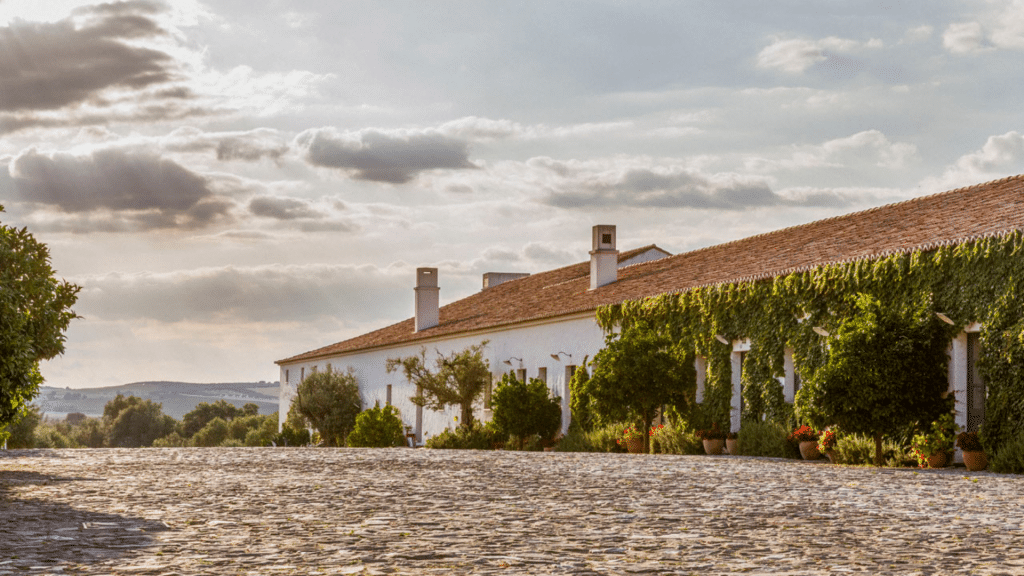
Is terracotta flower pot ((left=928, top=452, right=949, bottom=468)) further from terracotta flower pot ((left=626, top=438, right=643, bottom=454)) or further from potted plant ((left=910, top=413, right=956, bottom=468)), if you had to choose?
terracotta flower pot ((left=626, top=438, right=643, bottom=454))

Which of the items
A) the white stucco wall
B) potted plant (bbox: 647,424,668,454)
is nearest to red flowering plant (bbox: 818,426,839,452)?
potted plant (bbox: 647,424,668,454)

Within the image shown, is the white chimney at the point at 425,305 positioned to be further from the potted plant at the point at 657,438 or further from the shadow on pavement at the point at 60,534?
the shadow on pavement at the point at 60,534

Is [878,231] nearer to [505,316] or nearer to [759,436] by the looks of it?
[759,436]

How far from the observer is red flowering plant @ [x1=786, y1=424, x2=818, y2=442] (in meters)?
19.5

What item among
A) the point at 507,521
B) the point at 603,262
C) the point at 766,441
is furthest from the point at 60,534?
the point at 603,262

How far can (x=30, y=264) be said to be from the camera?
14352 millimetres

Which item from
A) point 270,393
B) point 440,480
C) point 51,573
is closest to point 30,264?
point 440,480

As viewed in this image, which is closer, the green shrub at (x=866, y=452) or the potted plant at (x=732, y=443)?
the green shrub at (x=866, y=452)

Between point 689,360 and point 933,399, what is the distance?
7082mm

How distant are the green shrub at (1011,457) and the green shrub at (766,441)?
4627mm

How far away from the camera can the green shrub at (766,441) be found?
2014 cm

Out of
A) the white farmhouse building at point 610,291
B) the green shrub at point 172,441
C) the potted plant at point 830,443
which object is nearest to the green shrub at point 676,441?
the white farmhouse building at point 610,291

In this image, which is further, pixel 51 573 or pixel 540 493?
pixel 540 493

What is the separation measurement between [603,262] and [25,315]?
66.4 ft
